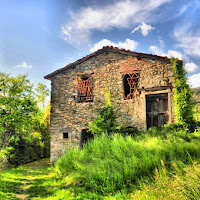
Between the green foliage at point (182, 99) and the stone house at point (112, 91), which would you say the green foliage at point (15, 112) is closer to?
the stone house at point (112, 91)

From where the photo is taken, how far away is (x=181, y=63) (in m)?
9.25

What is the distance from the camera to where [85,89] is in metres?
11.3

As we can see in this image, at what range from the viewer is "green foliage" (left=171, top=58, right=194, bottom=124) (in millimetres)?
8617

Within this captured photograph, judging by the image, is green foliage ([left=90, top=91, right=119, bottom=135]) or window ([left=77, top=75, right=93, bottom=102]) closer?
green foliage ([left=90, top=91, right=119, bottom=135])

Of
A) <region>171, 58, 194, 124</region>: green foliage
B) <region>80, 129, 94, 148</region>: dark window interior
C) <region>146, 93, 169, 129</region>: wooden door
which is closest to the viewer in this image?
<region>171, 58, 194, 124</region>: green foliage

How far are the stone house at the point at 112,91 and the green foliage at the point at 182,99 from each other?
312 mm

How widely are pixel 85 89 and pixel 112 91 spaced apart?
1873mm

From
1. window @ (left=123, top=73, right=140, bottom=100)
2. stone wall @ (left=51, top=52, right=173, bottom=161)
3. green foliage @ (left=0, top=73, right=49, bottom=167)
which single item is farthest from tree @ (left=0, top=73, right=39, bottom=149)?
window @ (left=123, top=73, right=140, bottom=100)

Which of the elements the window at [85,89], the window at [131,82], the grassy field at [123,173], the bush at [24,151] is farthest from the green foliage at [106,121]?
the bush at [24,151]

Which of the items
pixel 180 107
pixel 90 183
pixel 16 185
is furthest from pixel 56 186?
pixel 180 107

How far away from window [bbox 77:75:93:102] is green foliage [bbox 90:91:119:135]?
1.22 meters

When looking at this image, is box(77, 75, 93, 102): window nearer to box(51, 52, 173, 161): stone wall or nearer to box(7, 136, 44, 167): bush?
box(51, 52, 173, 161): stone wall

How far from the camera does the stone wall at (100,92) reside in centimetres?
958

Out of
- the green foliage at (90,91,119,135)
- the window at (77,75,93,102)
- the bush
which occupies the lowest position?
the bush
